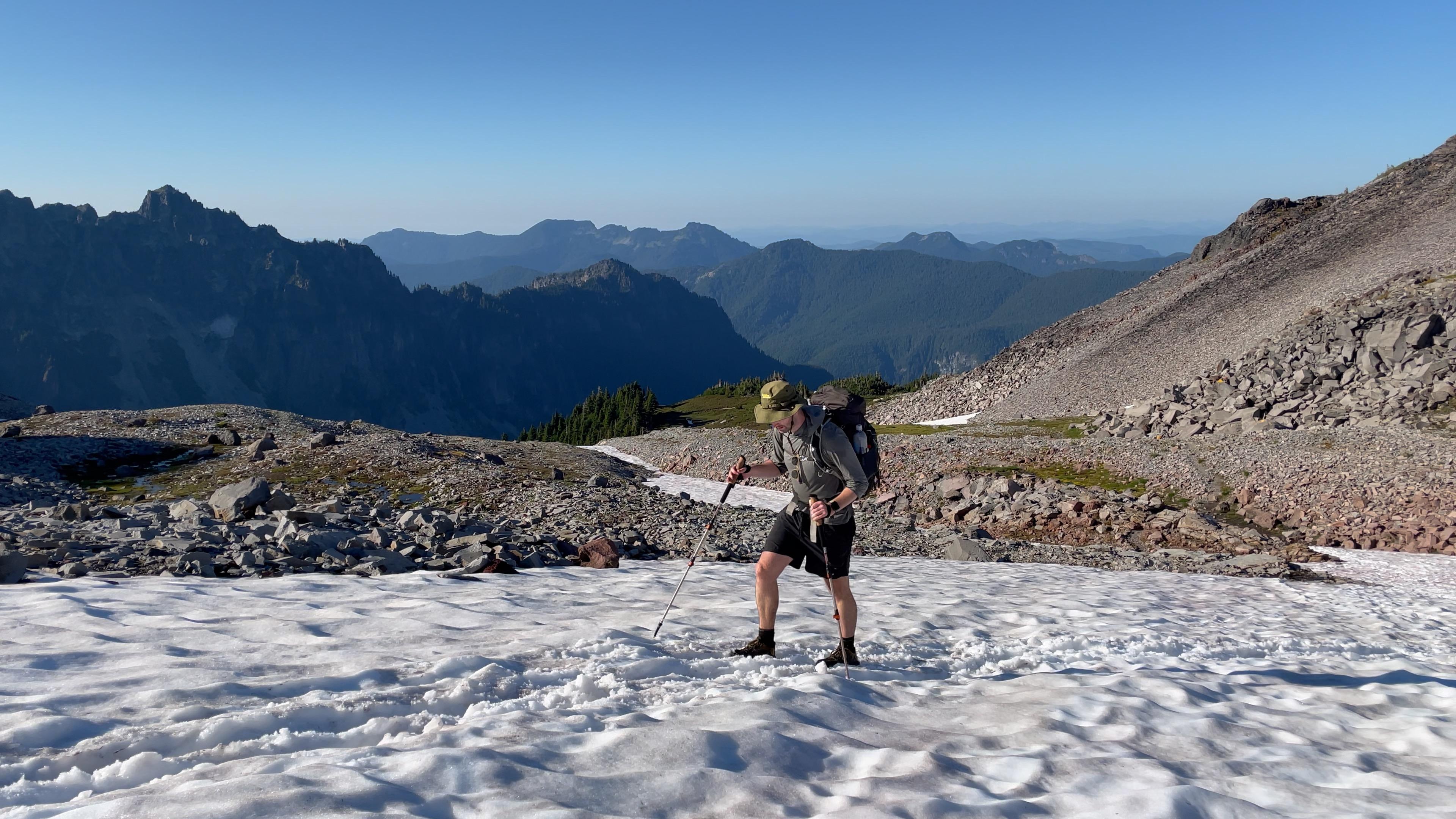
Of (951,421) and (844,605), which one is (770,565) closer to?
(844,605)

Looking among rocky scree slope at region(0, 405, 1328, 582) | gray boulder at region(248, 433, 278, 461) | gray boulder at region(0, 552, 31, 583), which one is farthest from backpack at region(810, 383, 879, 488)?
gray boulder at region(248, 433, 278, 461)

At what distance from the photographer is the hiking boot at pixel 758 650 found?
34.6 feet

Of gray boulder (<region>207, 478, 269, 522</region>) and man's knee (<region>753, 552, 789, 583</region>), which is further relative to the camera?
gray boulder (<region>207, 478, 269, 522</region>)

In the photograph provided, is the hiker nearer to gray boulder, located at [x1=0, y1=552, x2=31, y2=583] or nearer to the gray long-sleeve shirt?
the gray long-sleeve shirt

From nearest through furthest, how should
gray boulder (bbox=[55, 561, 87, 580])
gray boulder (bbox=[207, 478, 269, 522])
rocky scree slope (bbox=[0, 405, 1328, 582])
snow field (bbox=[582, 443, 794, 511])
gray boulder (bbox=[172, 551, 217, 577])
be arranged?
gray boulder (bbox=[55, 561, 87, 580]) → gray boulder (bbox=[172, 551, 217, 577]) → rocky scree slope (bbox=[0, 405, 1328, 582]) → gray boulder (bbox=[207, 478, 269, 522]) → snow field (bbox=[582, 443, 794, 511])

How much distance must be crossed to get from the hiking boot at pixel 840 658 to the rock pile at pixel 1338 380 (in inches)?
1401

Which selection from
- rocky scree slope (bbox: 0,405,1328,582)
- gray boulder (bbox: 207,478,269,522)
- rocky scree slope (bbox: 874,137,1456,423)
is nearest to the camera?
rocky scree slope (bbox: 0,405,1328,582)

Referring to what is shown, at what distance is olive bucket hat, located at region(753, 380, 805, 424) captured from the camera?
9422 millimetres

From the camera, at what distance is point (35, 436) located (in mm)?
37812

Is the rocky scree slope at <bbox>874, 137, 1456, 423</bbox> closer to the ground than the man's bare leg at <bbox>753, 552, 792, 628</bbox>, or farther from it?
farther from it

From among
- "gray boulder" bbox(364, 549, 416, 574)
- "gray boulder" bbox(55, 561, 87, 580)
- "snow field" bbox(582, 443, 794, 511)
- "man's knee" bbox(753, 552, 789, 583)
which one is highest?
"man's knee" bbox(753, 552, 789, 583)

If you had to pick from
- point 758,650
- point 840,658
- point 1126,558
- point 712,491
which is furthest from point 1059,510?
point 758,650

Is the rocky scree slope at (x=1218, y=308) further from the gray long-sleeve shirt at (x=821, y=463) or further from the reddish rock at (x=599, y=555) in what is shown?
the gray long-sleeve shirt at (x=821, y=463)

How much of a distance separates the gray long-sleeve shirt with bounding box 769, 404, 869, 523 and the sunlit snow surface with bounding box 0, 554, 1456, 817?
2167 millimetres
